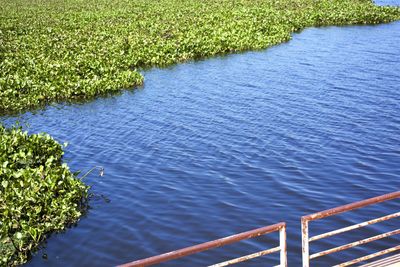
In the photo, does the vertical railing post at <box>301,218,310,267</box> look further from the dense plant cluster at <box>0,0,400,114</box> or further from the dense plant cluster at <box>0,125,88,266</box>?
the dense plant cluster at <box>0,0,400,114</box>

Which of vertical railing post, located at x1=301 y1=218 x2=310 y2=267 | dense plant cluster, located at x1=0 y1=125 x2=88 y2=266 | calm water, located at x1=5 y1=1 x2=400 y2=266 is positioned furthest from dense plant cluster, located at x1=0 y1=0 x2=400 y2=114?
vertical railing post, located at x1=301 y1=218 x2=310 y2=267

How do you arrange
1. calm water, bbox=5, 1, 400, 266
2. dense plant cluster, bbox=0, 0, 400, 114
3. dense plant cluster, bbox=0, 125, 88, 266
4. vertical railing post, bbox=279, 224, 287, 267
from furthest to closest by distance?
1. dense plant cluster, bbox=0, 0, 400, 114
2. calm water, bbox=5, 1, 400, 266
3. dense plant cluster, bbox=0, 125, 88, 266
4. vertical railing post, bbox=279, 224, 287, 267

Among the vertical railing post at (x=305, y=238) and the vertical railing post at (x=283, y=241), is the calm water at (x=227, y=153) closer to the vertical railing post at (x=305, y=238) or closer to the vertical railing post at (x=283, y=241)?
the vertical railing post at (x=305, y=238)

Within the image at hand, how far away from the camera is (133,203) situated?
48.3ft

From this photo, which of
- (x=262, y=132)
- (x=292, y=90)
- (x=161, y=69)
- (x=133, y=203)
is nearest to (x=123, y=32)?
(x=161, y=69)

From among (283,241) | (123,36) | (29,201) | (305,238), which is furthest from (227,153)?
(123,36)

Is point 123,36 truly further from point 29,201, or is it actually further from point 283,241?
point 283,241

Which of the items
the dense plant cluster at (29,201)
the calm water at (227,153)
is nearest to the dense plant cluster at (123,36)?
the calm water at (227,153)

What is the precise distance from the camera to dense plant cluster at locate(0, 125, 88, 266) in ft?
39.9

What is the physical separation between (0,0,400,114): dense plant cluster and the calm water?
80.1 inches

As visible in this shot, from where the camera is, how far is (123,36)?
3709 centimetres

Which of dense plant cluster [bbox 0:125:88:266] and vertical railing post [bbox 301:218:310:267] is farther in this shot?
dense plant cluster [bbox 0:125:88:266]

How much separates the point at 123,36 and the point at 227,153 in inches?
845

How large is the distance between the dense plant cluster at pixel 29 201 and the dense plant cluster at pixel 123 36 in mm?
10589
